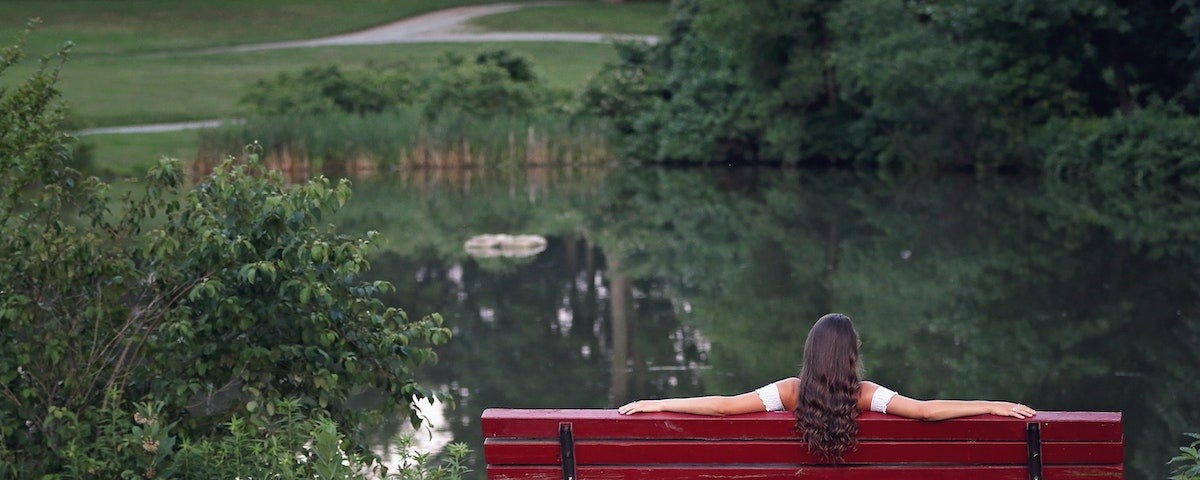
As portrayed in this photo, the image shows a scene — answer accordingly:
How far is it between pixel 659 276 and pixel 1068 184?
1418cm

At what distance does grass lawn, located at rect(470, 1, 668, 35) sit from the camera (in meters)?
67.5

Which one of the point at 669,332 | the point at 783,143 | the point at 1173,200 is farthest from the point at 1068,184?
the point at 669,332

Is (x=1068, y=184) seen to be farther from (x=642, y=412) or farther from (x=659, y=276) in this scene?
(x=642, y=412)

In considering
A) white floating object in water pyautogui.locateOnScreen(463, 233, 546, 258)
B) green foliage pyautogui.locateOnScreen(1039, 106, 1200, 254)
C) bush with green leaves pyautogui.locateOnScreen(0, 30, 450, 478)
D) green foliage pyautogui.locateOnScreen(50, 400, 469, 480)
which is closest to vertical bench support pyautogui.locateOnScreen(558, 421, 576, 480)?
green foliage pyautogui.locateOnScreen(50, 400, 469, 480)

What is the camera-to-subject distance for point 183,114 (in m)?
49.3

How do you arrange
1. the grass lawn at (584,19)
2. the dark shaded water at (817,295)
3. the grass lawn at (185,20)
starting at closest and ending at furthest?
the dark shaded water at (817,295), the grass lawn at (185,20), the grass lawn at (584,19)

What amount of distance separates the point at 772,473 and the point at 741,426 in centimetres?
21

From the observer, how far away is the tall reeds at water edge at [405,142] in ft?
124

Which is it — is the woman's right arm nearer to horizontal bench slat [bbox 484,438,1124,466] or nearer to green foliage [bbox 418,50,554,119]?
horizontal bench slat [bbox 484,438,1124,466]

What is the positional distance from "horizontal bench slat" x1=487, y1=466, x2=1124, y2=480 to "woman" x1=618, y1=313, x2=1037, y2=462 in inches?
5.2

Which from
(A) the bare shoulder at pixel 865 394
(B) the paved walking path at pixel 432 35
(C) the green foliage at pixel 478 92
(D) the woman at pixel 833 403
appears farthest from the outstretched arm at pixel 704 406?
(B) the paved walking path at pixel 432 35

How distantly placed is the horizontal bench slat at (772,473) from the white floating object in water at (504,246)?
50.6 feet

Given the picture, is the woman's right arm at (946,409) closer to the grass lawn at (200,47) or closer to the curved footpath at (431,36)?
the grass lawn at (200,47)

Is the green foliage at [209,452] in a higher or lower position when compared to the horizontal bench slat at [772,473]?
lower
